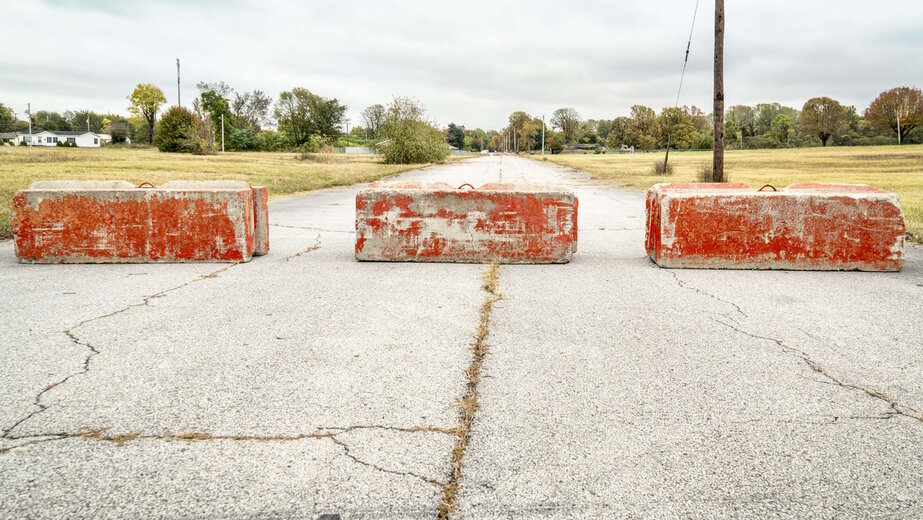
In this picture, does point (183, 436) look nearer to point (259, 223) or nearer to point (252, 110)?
point (259, 223)

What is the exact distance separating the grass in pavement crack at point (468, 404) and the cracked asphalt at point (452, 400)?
4cm

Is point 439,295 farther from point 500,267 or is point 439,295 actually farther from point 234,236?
point 234,236

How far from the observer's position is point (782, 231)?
702 centimetres

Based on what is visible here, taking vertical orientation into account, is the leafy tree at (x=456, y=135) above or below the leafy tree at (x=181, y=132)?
above

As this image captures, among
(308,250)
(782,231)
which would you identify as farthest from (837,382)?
Answer: (308,250)

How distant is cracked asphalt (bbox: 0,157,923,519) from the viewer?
2.39 metres

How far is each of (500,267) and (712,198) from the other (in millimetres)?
2399

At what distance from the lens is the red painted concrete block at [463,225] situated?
7301 millimetres

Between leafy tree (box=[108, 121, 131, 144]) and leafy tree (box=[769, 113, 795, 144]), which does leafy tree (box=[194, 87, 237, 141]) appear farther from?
leafy tree (box=[769, 113, 795, 144])

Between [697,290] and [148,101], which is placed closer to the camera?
[697,290]

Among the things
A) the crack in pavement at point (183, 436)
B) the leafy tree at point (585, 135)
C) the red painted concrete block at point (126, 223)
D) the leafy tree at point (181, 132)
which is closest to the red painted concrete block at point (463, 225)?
the red painted concrete block at point (126, 223)

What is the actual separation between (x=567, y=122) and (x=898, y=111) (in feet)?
245

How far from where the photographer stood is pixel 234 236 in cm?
727

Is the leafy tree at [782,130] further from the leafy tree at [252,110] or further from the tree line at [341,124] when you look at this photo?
the leafy tree at [252,110]
